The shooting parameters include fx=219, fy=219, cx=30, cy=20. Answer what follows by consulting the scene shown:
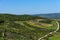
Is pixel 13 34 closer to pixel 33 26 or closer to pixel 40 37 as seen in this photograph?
pixel 40 37

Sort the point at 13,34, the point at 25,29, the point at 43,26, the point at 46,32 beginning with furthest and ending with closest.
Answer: the point at 43,26
the point at 25,29
the point at 46,32
the point at 13,34

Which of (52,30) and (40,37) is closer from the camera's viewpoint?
(40,37)

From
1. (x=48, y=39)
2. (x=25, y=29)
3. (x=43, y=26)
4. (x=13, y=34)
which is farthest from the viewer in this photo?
(x=43, y=26)

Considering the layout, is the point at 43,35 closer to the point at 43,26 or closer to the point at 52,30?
the point at 52,30

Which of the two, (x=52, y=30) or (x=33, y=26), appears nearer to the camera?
(x=52, y=30)

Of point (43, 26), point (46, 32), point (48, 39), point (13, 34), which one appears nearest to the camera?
point (48, 39)

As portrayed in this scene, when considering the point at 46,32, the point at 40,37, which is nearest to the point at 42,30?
the point at 46,32

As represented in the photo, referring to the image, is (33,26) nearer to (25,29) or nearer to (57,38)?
(25,29)

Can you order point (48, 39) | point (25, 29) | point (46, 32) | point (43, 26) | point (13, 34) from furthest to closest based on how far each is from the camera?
1. point (43, 26)
2. point (25, 29)
3. point (46, 32)
4. point (13, 34)
5. point (48, 39)

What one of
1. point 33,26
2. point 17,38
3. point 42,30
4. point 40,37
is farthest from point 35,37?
point 33,26
